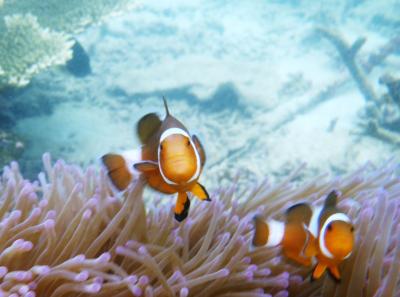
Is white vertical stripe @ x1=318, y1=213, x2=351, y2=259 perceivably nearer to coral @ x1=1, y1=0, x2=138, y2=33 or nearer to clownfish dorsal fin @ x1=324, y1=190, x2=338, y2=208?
clownfish dorsal fin @ x1=324, y1=190, x2=338, y2=208

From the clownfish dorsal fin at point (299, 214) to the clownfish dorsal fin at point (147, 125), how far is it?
0.60m

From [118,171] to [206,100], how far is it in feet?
20.2

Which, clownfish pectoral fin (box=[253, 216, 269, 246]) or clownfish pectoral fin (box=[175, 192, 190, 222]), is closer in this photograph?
clownfish pectoral fin (box=[175, 192, 190, 222])

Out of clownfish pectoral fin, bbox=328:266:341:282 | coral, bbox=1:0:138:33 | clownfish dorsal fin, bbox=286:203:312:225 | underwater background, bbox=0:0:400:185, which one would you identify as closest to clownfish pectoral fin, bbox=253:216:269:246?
clownfish dorsal fin, bbox=286:203:312:225

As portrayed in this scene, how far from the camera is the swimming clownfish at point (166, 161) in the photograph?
3.98 ft

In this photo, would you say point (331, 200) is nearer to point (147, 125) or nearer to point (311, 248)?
point (311, 248)

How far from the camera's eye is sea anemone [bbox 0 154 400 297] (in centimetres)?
134

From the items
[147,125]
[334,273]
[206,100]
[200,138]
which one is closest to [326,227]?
[334,273]

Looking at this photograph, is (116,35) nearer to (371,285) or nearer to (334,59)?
(334,59)

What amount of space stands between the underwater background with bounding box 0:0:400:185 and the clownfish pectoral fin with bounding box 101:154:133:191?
7.51 ft

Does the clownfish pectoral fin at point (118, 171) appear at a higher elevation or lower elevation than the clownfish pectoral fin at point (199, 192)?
higher

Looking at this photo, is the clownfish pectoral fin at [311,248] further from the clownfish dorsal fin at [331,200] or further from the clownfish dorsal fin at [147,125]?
the clownfish dorsal fin at [147,125]

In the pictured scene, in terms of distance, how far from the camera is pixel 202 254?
5.11 ft

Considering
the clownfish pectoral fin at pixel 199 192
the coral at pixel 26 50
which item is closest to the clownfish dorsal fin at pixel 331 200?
the clownfish pectoral fin at pixel 199 192
